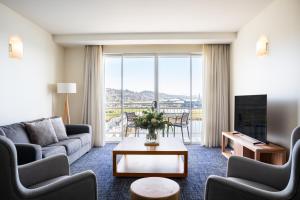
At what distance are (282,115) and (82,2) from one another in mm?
3364

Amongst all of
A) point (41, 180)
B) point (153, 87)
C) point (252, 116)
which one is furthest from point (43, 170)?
point (153, 87)

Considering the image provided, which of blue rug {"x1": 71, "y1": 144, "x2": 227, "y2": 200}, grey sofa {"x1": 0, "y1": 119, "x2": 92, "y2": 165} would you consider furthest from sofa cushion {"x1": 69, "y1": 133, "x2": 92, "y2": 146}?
blue rug {"x1": 71, "y1": 144, "x2": 227, "y2": 200}

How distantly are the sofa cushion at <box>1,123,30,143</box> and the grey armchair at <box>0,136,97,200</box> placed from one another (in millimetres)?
1173

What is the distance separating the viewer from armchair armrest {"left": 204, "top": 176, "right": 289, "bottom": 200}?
1534mm

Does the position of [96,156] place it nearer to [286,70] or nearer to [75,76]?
[75,76]

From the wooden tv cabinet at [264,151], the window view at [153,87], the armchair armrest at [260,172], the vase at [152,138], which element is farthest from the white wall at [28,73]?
the wooden tv cabinet at [264,151]

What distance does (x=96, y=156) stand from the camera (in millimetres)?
4219

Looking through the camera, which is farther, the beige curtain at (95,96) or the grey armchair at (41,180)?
the beige curtain at (95,96)

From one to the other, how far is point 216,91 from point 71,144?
3.42 meters

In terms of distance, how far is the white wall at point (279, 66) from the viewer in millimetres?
2632

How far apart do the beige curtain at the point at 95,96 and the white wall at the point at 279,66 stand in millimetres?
3337

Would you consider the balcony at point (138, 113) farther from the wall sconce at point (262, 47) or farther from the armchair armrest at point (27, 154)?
the armchair armrest at point (27, 154)

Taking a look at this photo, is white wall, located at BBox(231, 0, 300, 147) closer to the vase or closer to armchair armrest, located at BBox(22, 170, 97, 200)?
the vase

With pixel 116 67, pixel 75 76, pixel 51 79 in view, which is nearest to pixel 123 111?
pixel 116 67
